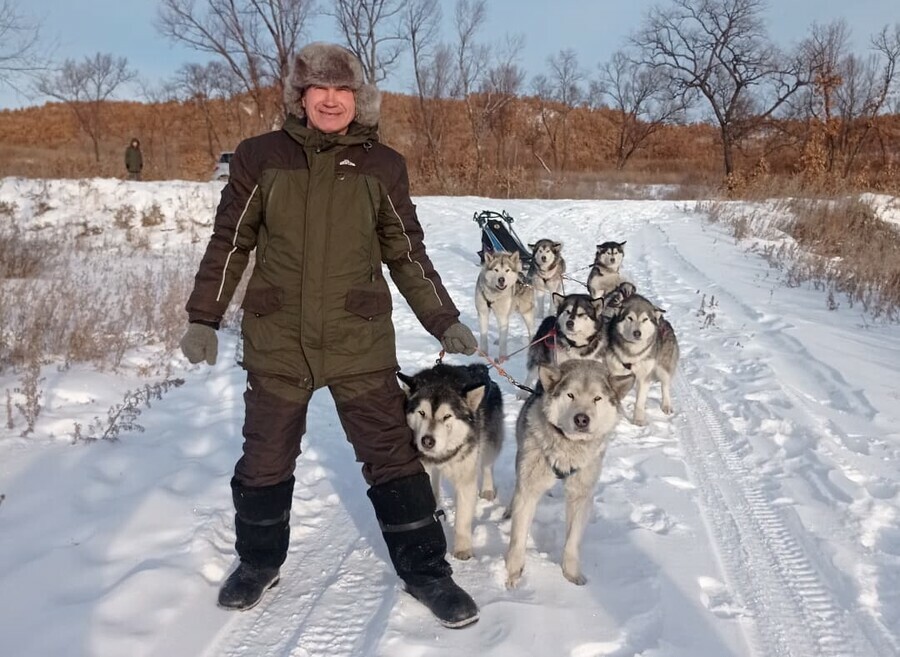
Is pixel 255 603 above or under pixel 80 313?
under

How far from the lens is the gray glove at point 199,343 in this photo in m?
2.35

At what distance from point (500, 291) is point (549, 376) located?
132 inches

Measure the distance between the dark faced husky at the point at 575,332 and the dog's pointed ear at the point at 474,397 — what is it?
1.75 m

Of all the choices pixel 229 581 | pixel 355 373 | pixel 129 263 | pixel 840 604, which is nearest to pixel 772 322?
pixel 840 604

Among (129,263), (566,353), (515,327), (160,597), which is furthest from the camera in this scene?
(129,263)

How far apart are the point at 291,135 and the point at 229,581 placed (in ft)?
6.20

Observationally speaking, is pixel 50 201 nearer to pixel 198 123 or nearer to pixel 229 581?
pixel 229 581

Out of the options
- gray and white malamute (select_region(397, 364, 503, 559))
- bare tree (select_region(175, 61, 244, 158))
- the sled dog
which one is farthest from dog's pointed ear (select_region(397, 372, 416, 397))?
bare tree (select_region(175, 61, 244, 158))

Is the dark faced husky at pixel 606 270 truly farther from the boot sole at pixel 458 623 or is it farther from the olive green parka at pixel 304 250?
the boot sole at pixel 458 623

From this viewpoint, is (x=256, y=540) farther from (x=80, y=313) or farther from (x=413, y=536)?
(x=80, y=313)

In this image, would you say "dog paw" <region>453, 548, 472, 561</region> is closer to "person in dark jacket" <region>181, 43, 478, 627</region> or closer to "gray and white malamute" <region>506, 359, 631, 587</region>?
"gray and white malamute" <region>506, 359, 631, 587</region>

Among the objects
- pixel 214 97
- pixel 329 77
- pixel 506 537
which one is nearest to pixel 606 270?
pixel 506 537

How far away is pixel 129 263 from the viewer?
30.2 feet

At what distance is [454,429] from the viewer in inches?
112
